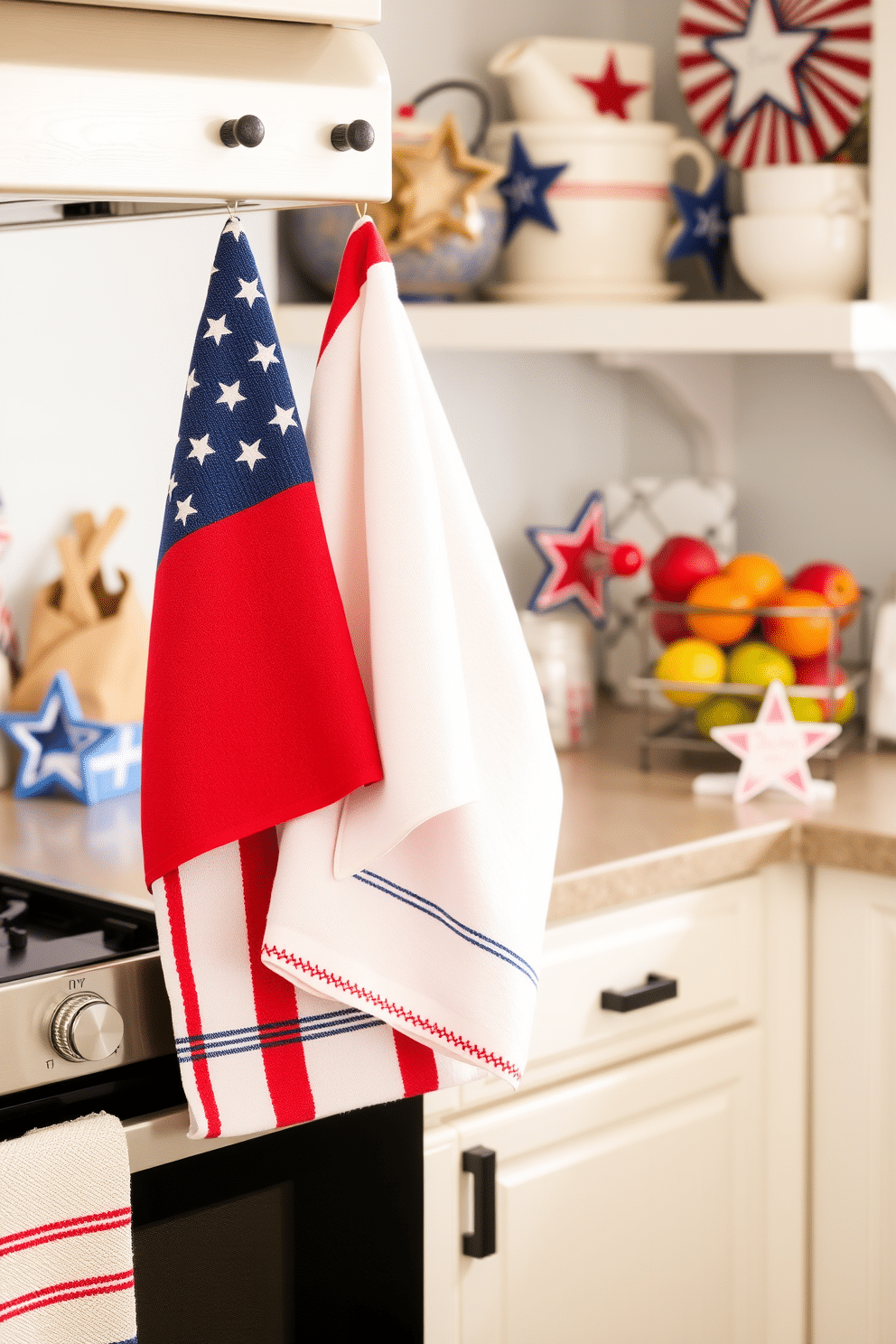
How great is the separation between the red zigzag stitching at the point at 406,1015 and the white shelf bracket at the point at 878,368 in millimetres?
975

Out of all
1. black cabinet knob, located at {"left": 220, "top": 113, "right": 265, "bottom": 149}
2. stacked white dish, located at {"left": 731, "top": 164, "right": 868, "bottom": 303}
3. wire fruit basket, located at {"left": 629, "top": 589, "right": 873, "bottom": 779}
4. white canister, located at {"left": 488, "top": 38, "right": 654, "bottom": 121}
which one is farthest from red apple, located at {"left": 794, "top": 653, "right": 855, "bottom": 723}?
black cabinet knob, located at {"left": 220, "top": 113, "right": 265, "bottom": 149}

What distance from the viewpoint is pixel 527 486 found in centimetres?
208

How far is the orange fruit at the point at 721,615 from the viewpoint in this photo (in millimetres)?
1747

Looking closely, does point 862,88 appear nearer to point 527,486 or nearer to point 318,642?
point 527,486

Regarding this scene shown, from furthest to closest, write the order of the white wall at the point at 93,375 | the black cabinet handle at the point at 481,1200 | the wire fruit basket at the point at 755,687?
the wire fruit basket at the point at 755,687 < the white wall at the point at 93,375 < the black cabinet handle at the point at 481,1200

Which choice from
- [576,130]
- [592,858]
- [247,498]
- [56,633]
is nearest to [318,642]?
[247,498]

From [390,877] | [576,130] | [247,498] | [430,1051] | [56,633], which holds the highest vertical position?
[576,130]

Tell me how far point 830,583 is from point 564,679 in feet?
1.06

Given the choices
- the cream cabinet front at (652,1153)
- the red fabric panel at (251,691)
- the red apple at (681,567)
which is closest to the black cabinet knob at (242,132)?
the red fabric panel at (251,691)

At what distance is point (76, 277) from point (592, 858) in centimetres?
80

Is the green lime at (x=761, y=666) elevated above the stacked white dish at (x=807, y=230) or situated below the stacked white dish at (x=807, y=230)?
below

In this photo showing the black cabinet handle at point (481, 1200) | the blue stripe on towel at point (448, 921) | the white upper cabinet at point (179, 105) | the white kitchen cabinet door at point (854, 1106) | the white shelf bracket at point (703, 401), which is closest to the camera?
the white upper cabinet at point (179, 105)

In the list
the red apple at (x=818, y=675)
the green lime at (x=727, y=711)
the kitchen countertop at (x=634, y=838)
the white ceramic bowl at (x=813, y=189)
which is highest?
the white ceramic bowl at (x=813, y=189)

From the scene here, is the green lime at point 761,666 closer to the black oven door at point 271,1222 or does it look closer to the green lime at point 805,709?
the green lime at point 805,709
